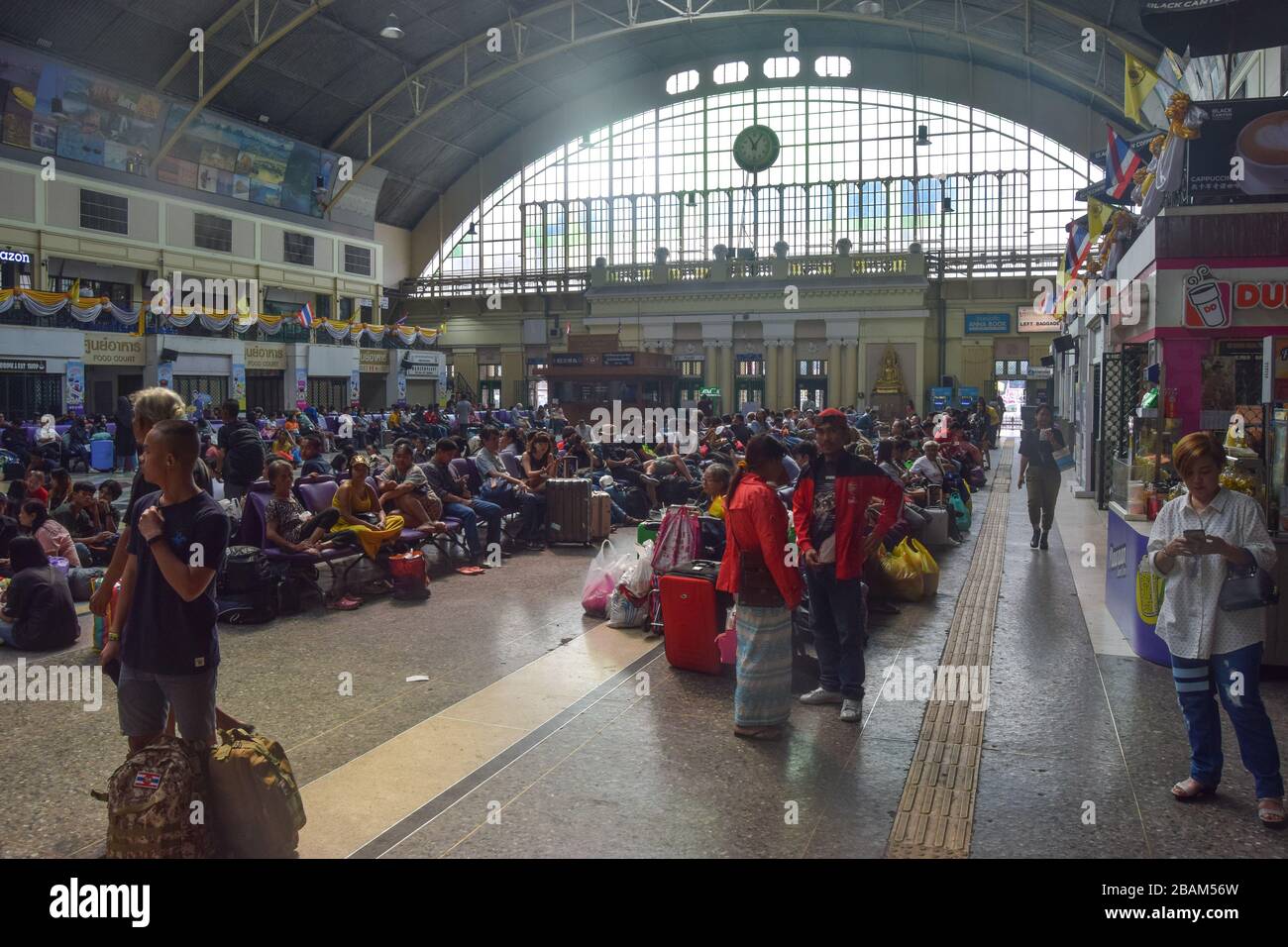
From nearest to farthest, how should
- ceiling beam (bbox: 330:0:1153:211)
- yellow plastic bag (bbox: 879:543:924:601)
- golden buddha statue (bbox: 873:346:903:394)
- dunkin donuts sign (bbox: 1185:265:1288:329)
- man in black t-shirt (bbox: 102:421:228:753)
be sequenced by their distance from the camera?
man in black t-shirt (bbox: 102:421:228:753) < yellow plastic bag (bbox: 879:543:924:601) < dunkin donuts sign (bbox: 1185:265:1288:329) < ceiling beam (bbox: 330:0:1153:211) < golden buddha statue (bbox: 873:346:903:394)

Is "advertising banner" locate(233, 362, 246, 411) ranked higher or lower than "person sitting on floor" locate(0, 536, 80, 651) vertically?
higher

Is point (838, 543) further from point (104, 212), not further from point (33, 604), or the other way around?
point (104, 212)

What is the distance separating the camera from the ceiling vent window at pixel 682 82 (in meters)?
46.4

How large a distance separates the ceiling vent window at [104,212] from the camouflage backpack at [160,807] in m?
35.0

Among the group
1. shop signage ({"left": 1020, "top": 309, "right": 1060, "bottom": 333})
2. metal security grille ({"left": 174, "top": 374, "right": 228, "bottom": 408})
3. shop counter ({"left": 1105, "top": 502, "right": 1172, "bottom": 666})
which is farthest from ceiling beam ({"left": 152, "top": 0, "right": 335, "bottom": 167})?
shop counter ({"left": 1105, "top": 502, "right": 1172, "bottom": 666})

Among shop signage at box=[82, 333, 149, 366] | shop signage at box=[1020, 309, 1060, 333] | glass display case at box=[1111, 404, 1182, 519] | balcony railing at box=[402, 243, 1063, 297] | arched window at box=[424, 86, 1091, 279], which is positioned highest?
arched window at box=[424, 86, 1091, 279]

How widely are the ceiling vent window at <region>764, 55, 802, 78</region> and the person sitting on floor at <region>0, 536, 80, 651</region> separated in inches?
1708

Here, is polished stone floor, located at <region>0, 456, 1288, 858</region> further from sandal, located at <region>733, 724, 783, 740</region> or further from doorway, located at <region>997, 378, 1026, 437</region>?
doorway, located at <region>997, 378, 1026, 437</region>

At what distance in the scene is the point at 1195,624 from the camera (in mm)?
4254

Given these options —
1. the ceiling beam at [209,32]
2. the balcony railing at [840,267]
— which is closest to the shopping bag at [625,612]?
the ceiling beam at [209,32]

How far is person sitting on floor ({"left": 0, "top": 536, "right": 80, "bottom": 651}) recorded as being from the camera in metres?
7.02

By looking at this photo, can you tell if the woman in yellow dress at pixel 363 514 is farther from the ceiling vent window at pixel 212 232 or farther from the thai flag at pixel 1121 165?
the ceiling vent window at pixel 212 232

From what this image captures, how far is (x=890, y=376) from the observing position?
37219mm

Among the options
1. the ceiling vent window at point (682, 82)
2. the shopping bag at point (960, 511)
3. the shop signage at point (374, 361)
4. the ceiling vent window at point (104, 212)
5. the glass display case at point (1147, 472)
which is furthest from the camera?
the ceiling vent window at point (682, 82)
